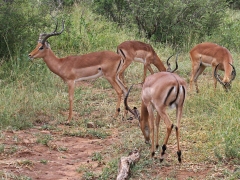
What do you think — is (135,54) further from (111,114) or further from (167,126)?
(167,126)

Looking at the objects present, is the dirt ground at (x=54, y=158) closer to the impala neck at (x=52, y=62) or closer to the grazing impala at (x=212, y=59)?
the impala neck at (x=52, y=62)

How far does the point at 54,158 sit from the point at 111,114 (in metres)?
2.04

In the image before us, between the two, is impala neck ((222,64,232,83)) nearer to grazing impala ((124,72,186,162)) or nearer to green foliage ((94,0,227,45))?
grazing impala ((124,72,186,162))

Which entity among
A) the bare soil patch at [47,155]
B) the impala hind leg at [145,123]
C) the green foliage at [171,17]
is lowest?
the bare soil patch at [47,155]

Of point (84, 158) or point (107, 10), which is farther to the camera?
point (107, 10)

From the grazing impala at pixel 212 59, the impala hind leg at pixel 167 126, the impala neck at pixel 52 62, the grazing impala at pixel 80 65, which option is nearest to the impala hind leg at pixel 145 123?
the impala hind leg at pixel 167 126

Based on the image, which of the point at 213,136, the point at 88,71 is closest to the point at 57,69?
the point at 88,71

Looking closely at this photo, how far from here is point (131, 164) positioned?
422cm

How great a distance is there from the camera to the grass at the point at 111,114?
14.3 feet

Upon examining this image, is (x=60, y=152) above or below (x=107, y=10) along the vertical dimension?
below

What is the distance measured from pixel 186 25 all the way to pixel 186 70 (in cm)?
241

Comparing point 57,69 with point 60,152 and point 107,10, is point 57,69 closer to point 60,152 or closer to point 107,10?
point 60,152

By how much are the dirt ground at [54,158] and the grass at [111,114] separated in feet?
0.16

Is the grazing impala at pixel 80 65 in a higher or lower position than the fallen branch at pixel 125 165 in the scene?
higher
